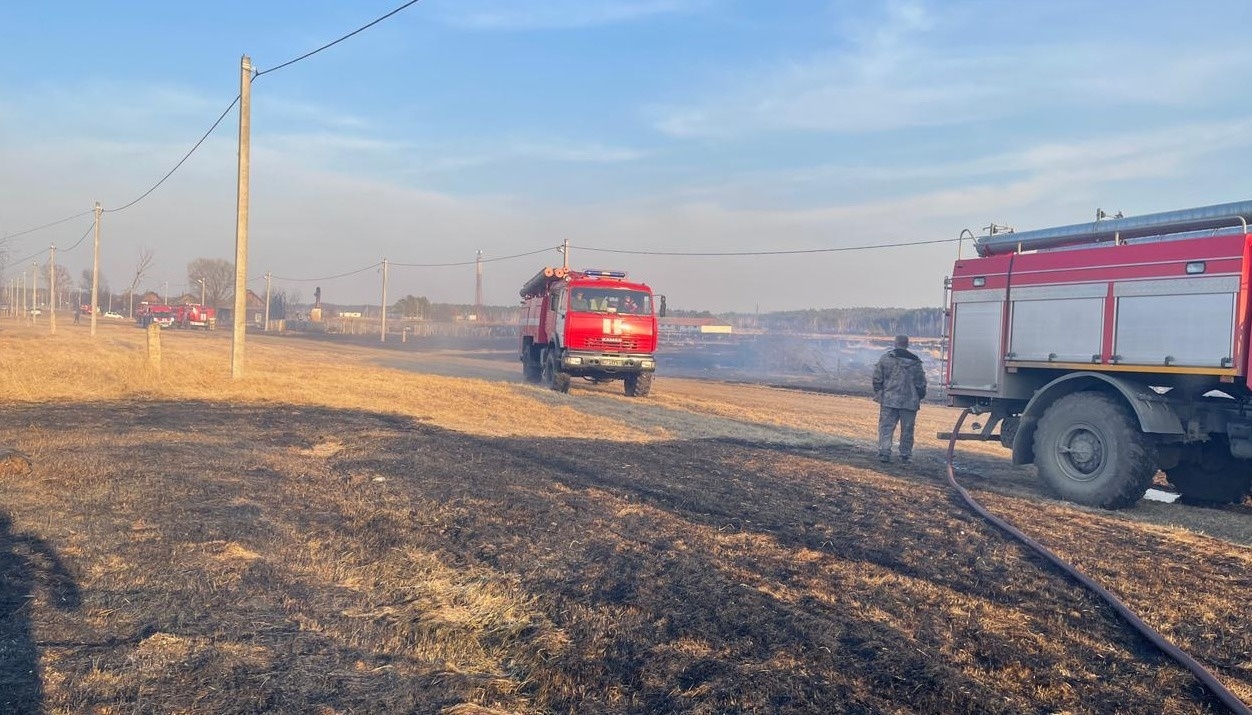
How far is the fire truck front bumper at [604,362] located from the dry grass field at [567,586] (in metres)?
9.04

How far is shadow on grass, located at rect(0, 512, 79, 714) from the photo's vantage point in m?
3.61

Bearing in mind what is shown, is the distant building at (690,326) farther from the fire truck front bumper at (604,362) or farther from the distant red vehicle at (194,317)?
the fire truck front bumper at (604,362)

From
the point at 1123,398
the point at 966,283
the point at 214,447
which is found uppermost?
the point at 966,283

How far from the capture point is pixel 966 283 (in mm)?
10734

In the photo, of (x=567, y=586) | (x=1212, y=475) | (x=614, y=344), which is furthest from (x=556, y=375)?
(x=567, y=586)

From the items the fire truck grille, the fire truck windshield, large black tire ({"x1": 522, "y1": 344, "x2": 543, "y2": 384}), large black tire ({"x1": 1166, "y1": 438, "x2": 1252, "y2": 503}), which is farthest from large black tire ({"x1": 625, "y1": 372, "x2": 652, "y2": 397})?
large black tire ({"x1": 1166, "y1": 438, "x2": 1252, "y2": 503})

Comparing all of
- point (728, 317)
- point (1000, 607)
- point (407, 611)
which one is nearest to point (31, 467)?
point (407, 611)

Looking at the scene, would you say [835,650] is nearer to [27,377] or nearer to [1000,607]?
[1000,607]

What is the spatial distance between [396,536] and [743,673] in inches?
134

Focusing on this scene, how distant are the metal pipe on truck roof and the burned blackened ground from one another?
3151mm

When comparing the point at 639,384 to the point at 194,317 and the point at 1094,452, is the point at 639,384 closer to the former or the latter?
→ the point at 1094,452

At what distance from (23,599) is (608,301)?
53.6 ft

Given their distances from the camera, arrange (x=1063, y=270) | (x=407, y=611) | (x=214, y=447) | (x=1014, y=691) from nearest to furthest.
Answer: (x=1014, y=691), (x=407, y=611), (x=1063, y=270), (x=214, y=447)

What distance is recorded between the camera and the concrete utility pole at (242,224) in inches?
760
